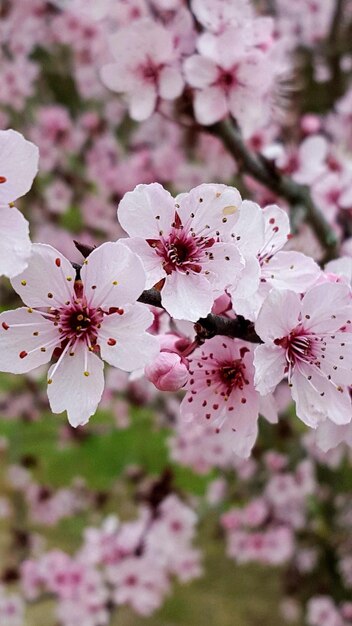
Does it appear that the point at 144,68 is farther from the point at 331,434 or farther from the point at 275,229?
the point at 331,434

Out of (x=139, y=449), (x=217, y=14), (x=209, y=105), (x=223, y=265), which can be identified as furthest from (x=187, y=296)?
(x=139, y=449)

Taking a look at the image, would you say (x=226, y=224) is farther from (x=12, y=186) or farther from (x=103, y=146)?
(x=103, y=146)

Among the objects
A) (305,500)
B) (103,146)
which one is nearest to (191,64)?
(103,146)

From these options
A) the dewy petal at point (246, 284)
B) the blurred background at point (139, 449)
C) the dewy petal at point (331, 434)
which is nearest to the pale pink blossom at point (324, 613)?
the blurred background at point (139, 449)

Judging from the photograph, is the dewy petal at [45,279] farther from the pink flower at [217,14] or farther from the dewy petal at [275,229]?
the pink flower at [217,14]

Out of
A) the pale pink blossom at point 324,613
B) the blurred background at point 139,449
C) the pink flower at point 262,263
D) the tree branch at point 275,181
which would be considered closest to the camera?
the pink flower at point 262,263
